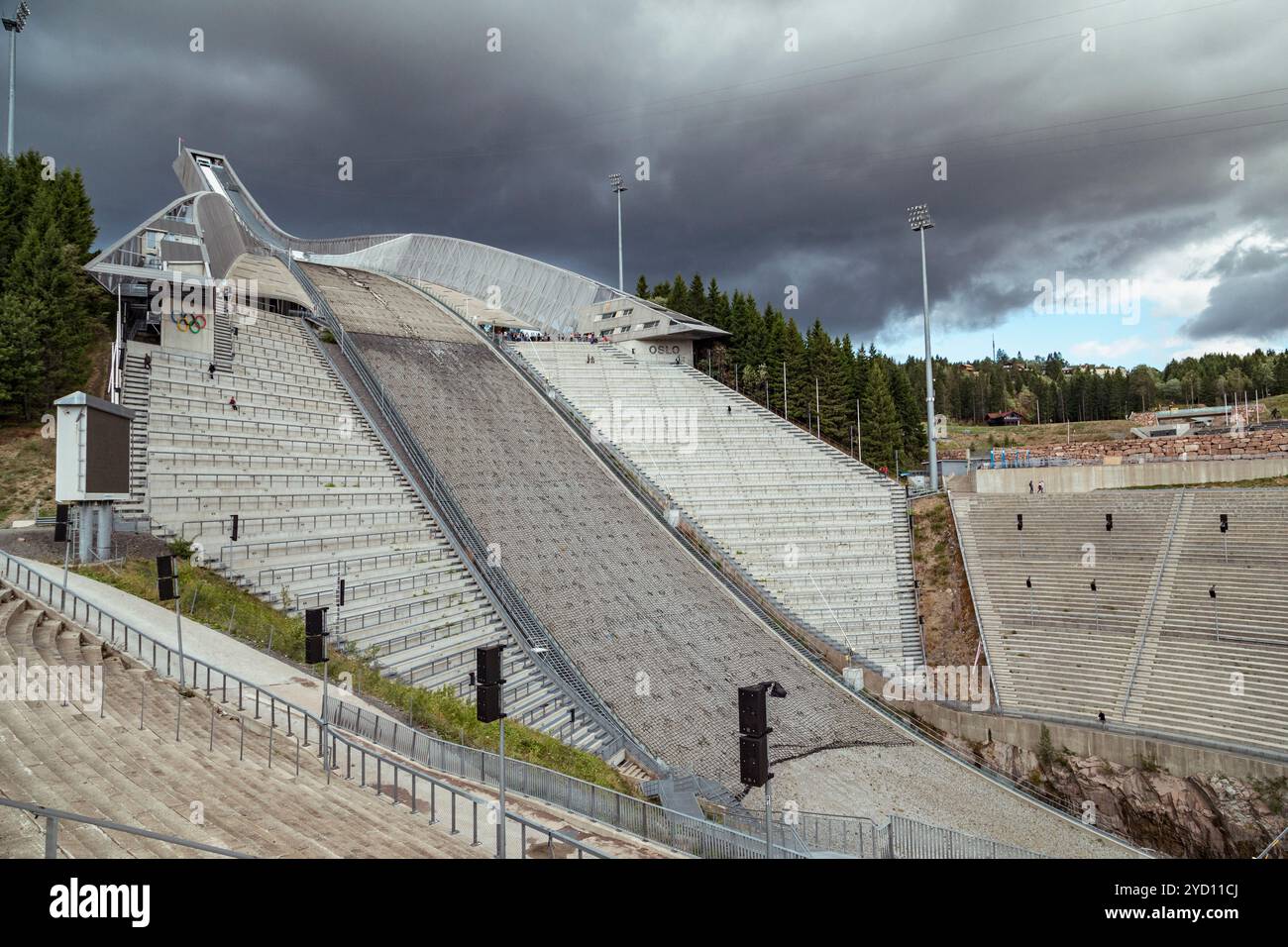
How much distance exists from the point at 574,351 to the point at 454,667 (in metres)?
29.1

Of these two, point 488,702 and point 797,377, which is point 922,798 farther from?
point 797,377

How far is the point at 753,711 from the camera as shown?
834 centimetres

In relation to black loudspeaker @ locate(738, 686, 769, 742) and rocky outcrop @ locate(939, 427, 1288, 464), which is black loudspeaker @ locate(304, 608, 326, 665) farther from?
rocky outcrop @ locate(939, 427, 1288, 464)

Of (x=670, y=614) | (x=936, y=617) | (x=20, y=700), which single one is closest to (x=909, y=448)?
(x=936, y=617)

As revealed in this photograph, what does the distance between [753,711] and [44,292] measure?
28.6 metres

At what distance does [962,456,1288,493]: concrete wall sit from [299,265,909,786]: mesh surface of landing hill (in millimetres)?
13770

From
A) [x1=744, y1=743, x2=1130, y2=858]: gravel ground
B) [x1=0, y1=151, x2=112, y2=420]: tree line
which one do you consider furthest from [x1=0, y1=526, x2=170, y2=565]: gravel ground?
[x1=744, y1=743, x2=1130, y2=858]: gravel ground

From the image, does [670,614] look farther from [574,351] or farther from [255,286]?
[255,286]

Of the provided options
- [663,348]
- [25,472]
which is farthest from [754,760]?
[663,348]

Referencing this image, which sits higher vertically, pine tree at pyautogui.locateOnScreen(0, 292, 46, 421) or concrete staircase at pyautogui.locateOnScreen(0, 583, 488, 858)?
pine tree at pyautogui.locateOnScreen(0, 292, 46, 421)

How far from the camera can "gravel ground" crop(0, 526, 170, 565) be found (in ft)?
54.6

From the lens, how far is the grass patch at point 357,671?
13562 millimetres

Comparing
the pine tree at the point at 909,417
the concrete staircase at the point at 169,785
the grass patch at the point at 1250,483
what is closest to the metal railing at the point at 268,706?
the concrete staircase at the point at 169,785
